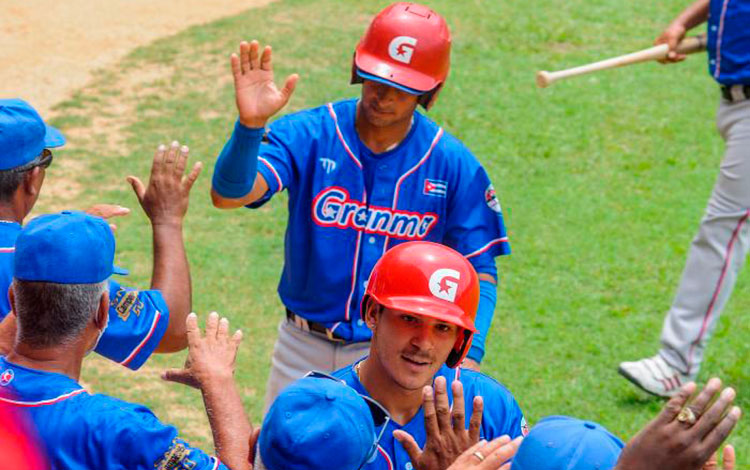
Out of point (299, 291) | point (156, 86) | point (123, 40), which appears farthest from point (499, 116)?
point (299, 291)

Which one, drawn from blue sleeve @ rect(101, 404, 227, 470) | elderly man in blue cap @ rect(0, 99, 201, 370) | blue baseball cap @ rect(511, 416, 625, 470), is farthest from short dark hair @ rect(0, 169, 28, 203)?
blue baseball cap @ rect(511, 416, 625, 470)

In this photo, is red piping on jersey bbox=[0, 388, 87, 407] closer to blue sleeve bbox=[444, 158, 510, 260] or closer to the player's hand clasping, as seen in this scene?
the player's hand clasping

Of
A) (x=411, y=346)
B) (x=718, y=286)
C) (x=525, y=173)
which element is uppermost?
(x=411, y=346)

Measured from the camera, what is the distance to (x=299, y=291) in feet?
15.0

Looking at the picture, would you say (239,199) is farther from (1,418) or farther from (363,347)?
(1,418)

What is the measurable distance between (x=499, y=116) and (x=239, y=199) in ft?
21.2

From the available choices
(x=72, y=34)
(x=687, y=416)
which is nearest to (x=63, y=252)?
(x=687, y=416)

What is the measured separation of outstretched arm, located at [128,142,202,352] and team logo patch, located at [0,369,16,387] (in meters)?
0.84

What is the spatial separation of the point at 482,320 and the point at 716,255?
2207 millimetres

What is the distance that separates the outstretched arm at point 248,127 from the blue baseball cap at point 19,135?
0.64 meters

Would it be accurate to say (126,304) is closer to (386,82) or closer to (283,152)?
(283,152)

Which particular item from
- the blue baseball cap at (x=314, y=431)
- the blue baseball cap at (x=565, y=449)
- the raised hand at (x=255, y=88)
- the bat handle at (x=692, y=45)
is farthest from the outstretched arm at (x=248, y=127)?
the bat handle at (x=692, y=45)

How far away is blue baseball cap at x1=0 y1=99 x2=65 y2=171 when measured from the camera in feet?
12.4

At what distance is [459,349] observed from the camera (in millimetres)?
3568
